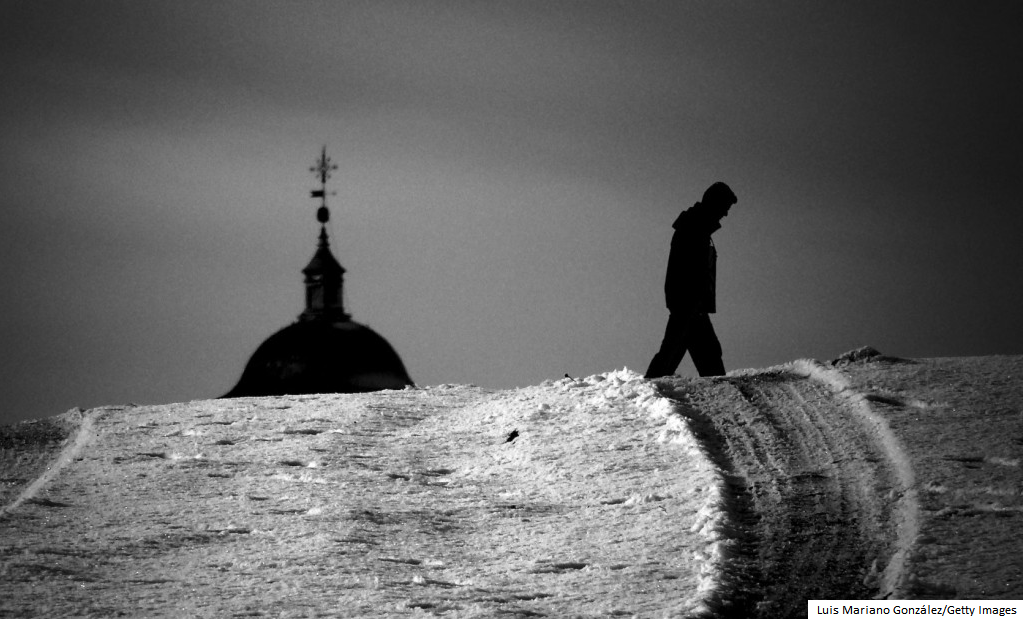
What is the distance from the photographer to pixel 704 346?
13.0 meters

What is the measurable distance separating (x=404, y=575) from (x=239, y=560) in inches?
43.5

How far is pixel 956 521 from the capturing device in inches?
330

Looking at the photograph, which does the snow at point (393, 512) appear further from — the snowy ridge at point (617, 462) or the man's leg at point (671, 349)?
the man's leg at point (671, 349)

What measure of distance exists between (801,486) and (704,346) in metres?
3.83

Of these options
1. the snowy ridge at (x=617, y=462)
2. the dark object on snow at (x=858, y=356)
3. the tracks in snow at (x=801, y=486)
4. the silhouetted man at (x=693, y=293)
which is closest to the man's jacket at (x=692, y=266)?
the silhouetted man at (x=693, y=293)

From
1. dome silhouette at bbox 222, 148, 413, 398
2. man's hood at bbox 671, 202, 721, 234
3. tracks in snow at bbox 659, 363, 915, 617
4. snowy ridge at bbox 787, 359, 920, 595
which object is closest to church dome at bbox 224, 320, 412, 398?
dome silhouette at bbox 222, 148, 413, 398

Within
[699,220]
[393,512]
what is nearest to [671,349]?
[699,220]

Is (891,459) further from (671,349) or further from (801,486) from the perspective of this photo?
(671,349)

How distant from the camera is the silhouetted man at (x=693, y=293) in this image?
12891mm

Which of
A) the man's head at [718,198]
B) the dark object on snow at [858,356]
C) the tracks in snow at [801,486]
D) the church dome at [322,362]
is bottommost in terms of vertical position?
the tracks in snow at [801,486]

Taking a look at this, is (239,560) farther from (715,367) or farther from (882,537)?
(715,367)

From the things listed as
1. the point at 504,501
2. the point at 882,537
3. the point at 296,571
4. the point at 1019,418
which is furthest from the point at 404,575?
the point at 1019,418

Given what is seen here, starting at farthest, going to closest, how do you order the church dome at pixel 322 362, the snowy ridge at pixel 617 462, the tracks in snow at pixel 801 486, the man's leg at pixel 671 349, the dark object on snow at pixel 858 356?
the church dome at pixel 322 362 < the man's leg at pixel 671 349 < the dark object on snow at pixel 858 356 < the snowy ridge at pixel 617 462 < the tracks in snow at pixel 801 486

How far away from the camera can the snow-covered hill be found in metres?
7.86
